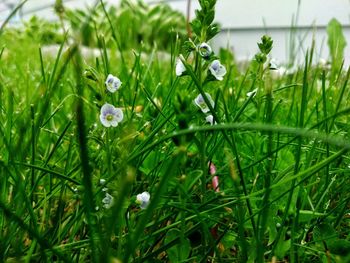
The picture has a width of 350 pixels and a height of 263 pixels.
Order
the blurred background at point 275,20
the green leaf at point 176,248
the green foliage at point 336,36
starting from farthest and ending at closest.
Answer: the blurred background at point 275,20, the green foliage at point 336,36, the green leaf at point 176,248

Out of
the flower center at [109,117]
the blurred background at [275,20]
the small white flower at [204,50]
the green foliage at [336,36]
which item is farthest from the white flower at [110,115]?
the blurred background at [275,20]

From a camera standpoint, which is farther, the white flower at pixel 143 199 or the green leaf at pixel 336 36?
the green leaf at pixel 336 36

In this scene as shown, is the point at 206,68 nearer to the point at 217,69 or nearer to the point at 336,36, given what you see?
the point at 217,69

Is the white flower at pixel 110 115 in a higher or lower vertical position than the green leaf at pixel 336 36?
higher

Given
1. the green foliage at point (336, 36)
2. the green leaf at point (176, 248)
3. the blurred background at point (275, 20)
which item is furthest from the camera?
the blurred background at point (275, 20)

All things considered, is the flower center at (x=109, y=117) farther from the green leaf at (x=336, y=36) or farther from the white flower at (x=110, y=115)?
the green leaf at (x=336, y=36)

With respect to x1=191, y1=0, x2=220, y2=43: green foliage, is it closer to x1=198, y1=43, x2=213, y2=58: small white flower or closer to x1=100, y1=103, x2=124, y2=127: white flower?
x1=198, y1=43, x2=213, y2=58: small white flower

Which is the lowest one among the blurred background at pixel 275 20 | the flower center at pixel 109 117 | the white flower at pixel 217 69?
the blurred background at pixel 275 20

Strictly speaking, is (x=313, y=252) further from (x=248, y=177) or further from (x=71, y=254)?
(x=71, y=254)
